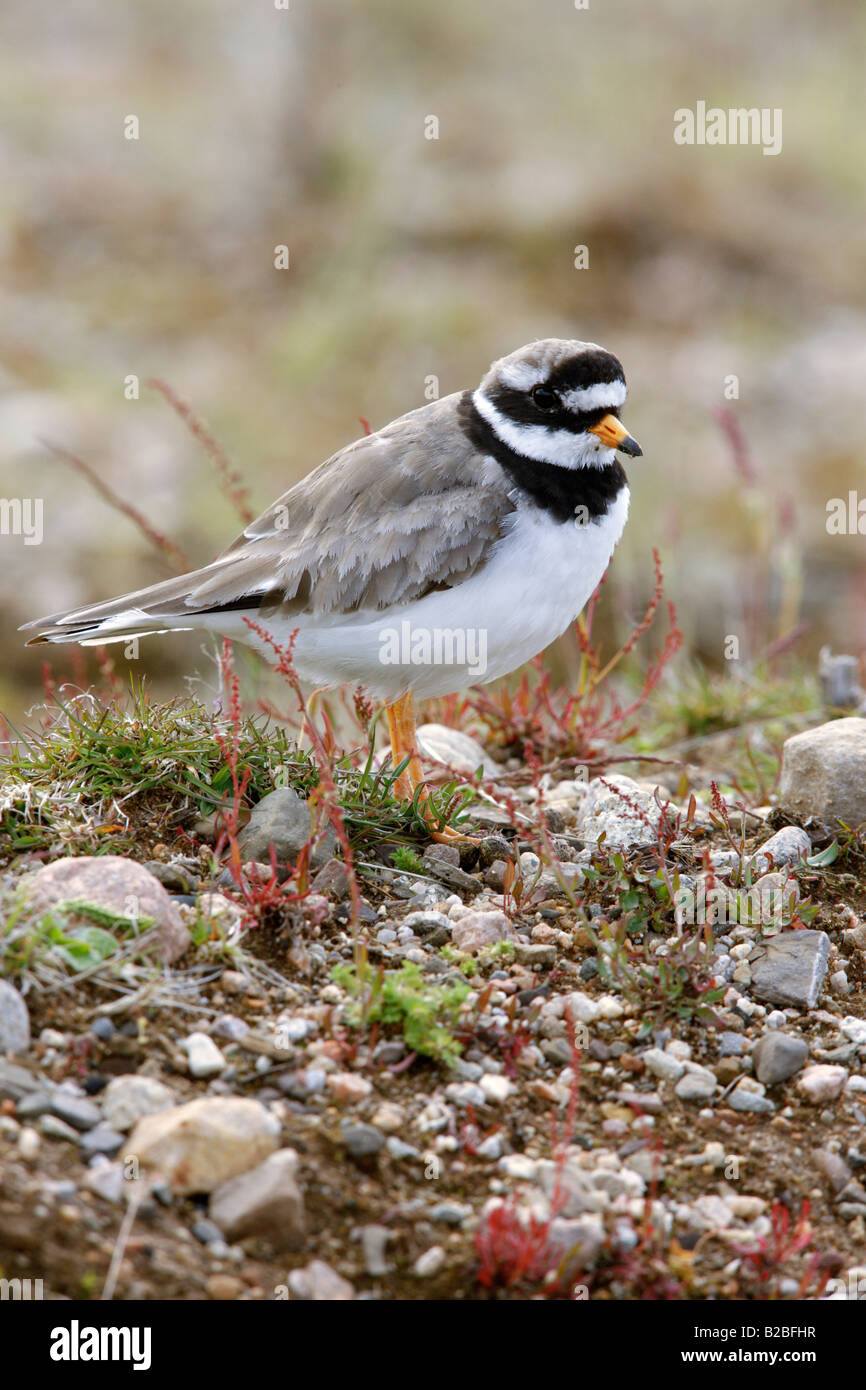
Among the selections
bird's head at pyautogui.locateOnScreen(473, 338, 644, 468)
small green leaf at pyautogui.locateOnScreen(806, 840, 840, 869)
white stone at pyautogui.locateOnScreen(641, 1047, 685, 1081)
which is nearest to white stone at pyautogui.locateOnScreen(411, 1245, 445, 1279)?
white stone at pyautogui.locateOnScreen(641, 1047, 685, 1081)

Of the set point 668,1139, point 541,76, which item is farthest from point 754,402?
point 668,1139

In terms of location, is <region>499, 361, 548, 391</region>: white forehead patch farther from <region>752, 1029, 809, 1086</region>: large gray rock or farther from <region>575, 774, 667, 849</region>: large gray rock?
<region>752, 1029, 809, 1086</region>: large gray rock

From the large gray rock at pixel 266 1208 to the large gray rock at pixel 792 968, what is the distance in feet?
5.14

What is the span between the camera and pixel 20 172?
13.8m

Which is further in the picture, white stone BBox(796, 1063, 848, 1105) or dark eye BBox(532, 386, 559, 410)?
dark eye BBox(532, 386, 559, 410)

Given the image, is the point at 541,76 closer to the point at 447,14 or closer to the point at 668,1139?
the point at 447,14

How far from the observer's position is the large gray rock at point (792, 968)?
3.82m

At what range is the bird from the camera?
179 inches

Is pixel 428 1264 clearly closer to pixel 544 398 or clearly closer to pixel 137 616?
pixel 137 616

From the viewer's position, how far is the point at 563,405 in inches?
183

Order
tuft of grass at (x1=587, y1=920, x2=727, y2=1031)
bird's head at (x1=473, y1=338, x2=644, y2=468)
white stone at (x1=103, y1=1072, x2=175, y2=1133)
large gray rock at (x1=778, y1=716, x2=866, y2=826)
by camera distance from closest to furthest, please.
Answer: white stone at (x1=103, y1=1072, x2=175, y2=1133) < tuft of grass at (x1=587, y1=920, x2=727, y2=1031) < large gray rock at (x1=778, y1=716, x2=866, y2=826) < bird's head at (x1=473, y1=338, x2=644, y2=468)

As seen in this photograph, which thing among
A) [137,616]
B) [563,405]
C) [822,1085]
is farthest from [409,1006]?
[563,405]

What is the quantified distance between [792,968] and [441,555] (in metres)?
1.73

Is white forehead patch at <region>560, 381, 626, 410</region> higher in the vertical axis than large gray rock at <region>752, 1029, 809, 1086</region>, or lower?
higher
